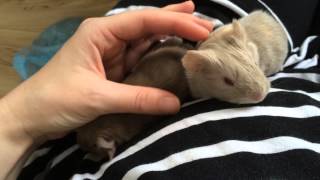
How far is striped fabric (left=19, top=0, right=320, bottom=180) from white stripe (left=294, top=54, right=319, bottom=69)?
0.06 meters

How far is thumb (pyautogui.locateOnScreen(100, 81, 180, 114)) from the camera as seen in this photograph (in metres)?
0.67

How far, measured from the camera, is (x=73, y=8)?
1642mm

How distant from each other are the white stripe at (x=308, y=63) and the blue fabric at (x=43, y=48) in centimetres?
75

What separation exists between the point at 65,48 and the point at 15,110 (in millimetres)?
136

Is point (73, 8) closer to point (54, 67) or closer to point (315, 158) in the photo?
point (54, 67)

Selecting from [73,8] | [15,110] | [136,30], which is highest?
[136,30]

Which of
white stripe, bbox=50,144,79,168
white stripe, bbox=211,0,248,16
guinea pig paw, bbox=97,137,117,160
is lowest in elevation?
white stripe, bbox=50,144,79,168

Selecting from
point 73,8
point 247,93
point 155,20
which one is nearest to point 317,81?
point 247,93

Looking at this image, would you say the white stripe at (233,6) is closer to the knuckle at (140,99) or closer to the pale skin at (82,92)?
the pale skin at (82,92)

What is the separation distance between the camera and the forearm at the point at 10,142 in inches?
30.0

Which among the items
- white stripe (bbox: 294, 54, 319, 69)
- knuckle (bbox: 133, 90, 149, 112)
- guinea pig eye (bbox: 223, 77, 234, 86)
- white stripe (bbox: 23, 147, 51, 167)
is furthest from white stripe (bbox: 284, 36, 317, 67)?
white stripe (bbox: 23, 147, 51, 167)

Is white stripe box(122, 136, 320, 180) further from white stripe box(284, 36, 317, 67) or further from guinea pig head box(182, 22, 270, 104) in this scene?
white stripe box(284, 36, 317, 67)

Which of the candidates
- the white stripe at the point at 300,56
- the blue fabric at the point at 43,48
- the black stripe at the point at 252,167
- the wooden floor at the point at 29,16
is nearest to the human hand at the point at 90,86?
the black stripe at the point at 252,167

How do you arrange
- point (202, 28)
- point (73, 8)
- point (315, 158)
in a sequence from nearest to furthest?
point (315, 158) → point (202, 28) → point (73, 8)
